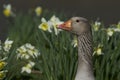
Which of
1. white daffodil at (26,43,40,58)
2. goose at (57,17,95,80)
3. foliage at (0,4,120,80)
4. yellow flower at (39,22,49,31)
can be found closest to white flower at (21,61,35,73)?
foliage at (0,4,120,80)

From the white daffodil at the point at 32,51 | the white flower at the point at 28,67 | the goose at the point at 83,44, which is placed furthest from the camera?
the white daffodil at the point at 32,51

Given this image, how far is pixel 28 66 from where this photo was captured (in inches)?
199

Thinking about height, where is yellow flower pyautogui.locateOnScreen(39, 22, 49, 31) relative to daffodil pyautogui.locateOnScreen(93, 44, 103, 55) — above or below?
above

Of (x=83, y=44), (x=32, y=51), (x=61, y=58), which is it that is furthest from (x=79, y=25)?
(x=32, y=51)

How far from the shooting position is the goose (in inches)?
168

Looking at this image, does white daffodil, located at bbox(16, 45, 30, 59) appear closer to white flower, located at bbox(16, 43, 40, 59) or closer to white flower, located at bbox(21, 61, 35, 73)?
white flower, located at bbox(16, 43, 40, 59)

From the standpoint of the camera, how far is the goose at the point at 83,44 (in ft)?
14.0

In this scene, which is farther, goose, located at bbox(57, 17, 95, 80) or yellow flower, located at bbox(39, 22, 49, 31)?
yellow flower, located at bbox(39, 22, 49, 31)

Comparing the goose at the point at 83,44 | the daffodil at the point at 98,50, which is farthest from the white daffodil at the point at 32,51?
the goose at the point at 83,44

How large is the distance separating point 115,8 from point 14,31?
417 centimetres

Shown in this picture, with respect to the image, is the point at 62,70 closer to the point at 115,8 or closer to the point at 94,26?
the point at 94,26

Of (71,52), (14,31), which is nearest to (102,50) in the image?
(71,52)

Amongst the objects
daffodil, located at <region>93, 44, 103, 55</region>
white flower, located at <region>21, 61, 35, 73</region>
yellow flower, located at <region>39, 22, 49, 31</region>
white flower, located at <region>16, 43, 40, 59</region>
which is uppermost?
yellow flower, located at <region>39, 22, 49, 31</region>

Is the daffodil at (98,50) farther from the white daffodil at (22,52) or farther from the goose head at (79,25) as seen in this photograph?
the white daffodil at (22,52)
